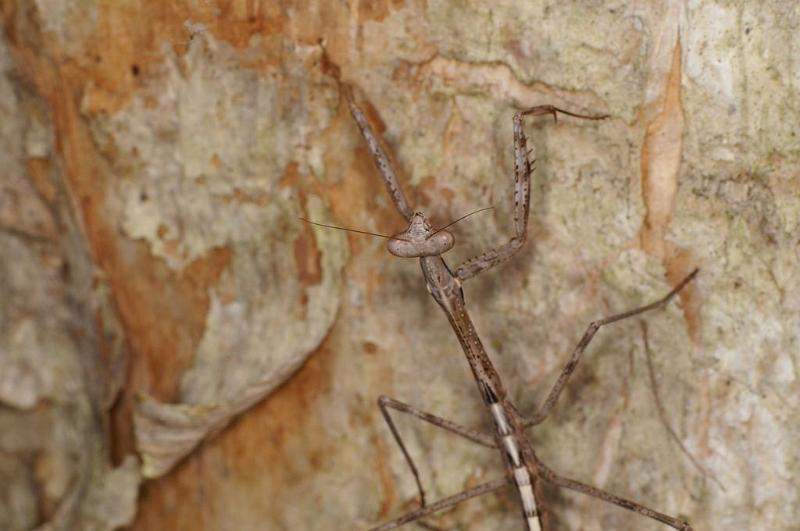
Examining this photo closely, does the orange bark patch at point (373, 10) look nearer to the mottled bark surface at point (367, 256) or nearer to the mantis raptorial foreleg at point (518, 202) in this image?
the mottled bark surface at point (367, 256)

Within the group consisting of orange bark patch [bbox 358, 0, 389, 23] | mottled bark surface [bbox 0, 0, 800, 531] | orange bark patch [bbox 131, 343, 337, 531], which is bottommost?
orange bark patch [bbox 131, 343, 337, 531]

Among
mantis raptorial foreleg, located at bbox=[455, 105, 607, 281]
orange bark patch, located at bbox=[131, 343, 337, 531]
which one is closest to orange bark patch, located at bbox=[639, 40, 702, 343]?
mantis raptorial foreleg, located at bbox=[455, 105, 607, 281]

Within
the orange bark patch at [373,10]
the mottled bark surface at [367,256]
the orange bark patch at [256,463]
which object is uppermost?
the orange bark patch at [373,10]

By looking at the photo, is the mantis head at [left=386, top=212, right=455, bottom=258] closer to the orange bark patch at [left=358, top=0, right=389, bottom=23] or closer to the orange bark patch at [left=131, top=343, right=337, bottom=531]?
the orange bark patch at [left=358, top=0, right=389, bottom=23]

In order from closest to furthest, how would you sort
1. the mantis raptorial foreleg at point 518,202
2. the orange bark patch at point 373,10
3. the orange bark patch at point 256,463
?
the mantis raptorial foreleg at point 518,202
the orange bark patch at point 373,10
the orange bark patch at point 256,463

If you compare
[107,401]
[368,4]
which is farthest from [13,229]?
[368,4]

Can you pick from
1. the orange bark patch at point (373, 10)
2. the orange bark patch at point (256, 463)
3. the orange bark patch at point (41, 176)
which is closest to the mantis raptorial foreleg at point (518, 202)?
the orange bark patch at point (373, 10)

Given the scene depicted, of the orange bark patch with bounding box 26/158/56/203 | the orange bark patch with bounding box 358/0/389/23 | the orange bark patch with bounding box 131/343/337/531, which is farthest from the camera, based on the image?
the orange bark patch with bounding box 26/158/56/203
